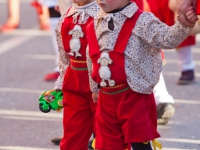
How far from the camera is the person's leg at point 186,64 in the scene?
7230 millimetres

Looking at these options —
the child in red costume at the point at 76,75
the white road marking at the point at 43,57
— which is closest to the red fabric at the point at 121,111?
the child in red costume at the point at 76,75

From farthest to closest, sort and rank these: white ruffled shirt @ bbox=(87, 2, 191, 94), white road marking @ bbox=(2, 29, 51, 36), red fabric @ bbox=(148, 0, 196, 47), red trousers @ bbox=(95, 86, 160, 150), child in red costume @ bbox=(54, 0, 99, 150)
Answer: white road marking @ bbox=(2, 29, 51, 36) → red fabric @ bbox=(148, 0, 196, 47) → child in red costume @ bbox=(54, 0, 99, 150) → red trousers @ bbox=(95, 86, 160, 150) → white ruffled shirt @ bbox=(87, 2, 191, 94)

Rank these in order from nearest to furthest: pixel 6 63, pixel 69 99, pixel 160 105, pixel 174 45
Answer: pixel 174 45 < pixel 69 99 < pixel 160 105 < pixel 6 63

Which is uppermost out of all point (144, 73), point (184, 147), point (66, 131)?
Answer: point (144, 73)

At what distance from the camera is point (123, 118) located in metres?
3.98

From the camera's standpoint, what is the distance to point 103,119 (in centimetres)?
406

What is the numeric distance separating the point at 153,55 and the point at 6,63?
4.97m

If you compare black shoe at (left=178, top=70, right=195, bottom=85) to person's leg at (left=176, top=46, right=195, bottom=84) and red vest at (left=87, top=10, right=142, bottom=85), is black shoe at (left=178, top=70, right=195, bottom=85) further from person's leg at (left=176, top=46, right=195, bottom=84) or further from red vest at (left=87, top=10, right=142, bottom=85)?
red vest at (left=87, top=10, right=142, bottom=85)

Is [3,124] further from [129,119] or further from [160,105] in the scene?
[129,119]

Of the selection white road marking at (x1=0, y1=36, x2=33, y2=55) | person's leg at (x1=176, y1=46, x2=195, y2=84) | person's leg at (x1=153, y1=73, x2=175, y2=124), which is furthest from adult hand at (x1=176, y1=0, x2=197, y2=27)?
white road marking at (x1=0, y1=36, x2=33, y2=55)

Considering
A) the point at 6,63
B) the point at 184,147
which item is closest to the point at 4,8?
the point at 6,63

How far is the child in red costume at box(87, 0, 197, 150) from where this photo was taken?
3.91 metres

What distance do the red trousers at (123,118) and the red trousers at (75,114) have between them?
12.0 inches

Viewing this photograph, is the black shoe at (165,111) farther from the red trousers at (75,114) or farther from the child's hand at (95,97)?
the child's hand at (95,97)
